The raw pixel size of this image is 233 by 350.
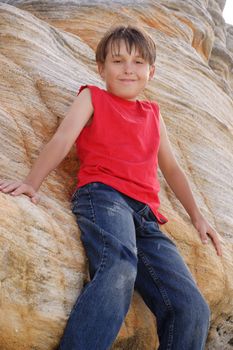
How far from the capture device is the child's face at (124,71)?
21.3 feet

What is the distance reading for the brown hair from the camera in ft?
21.3

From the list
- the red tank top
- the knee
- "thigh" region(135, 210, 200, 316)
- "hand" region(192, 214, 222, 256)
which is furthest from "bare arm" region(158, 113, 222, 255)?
Answer: the knee

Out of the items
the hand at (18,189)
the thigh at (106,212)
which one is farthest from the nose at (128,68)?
the hand at (18,189)

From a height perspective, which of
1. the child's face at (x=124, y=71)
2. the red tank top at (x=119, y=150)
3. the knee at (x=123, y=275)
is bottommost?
the knee at (x=123, y=275)

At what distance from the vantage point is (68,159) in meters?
6.80

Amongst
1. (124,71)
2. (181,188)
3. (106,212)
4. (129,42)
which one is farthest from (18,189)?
(181,188)

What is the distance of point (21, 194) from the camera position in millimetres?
5359

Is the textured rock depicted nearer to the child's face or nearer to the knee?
the knee

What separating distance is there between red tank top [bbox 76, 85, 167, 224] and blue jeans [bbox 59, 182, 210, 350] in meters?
0.14

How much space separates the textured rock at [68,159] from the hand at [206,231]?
9 cm

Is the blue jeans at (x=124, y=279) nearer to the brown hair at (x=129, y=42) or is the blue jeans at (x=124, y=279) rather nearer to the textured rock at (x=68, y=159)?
the textured rock at (x=68, y=159)

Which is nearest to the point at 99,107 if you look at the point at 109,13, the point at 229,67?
the point at 109,13

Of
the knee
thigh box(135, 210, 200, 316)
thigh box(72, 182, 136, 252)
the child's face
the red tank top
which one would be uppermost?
the child's face

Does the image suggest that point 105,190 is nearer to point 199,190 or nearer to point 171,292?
point 171,292
